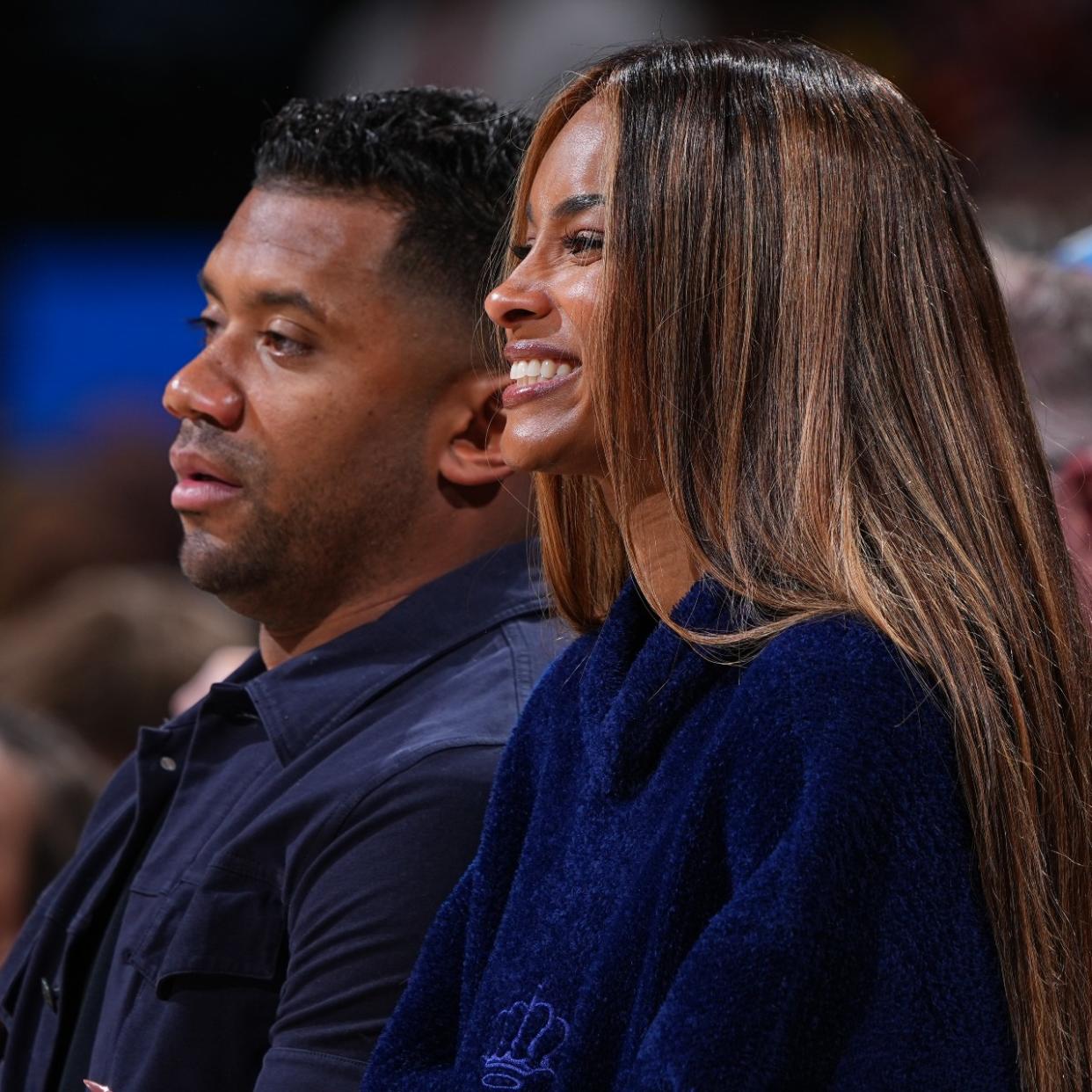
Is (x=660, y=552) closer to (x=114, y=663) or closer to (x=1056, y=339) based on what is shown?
(x=1056, y=339)

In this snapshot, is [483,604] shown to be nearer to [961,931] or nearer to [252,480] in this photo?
[252,480]

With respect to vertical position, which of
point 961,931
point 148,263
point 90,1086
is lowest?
point 90,1086

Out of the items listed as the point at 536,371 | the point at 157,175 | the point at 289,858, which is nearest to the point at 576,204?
the point at 536,371

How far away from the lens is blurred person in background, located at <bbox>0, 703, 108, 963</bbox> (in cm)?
219

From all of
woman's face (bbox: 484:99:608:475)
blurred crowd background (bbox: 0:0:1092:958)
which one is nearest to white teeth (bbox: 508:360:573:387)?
Result: woman's face (bbox: 484:99:608:475)

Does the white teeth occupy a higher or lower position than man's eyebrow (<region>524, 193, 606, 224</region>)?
lower

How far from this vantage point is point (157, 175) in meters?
5.30

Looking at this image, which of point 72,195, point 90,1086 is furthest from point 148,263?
point 90,1086

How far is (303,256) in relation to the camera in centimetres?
177

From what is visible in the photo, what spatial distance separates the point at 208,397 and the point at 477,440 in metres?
0.29

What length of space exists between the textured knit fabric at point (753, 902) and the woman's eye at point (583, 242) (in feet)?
0.94

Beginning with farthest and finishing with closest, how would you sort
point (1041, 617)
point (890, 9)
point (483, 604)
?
1. point (890, 9)
2. point (483, 604)
3. point (1041, 617)

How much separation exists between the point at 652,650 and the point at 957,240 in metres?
0.39

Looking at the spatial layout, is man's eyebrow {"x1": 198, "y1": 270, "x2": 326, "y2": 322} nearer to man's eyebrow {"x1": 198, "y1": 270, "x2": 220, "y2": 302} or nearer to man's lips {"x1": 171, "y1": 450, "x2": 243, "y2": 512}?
man's eyebrow {"x1": 198, "y1": 270, "x2": 220, "y2": 302}
